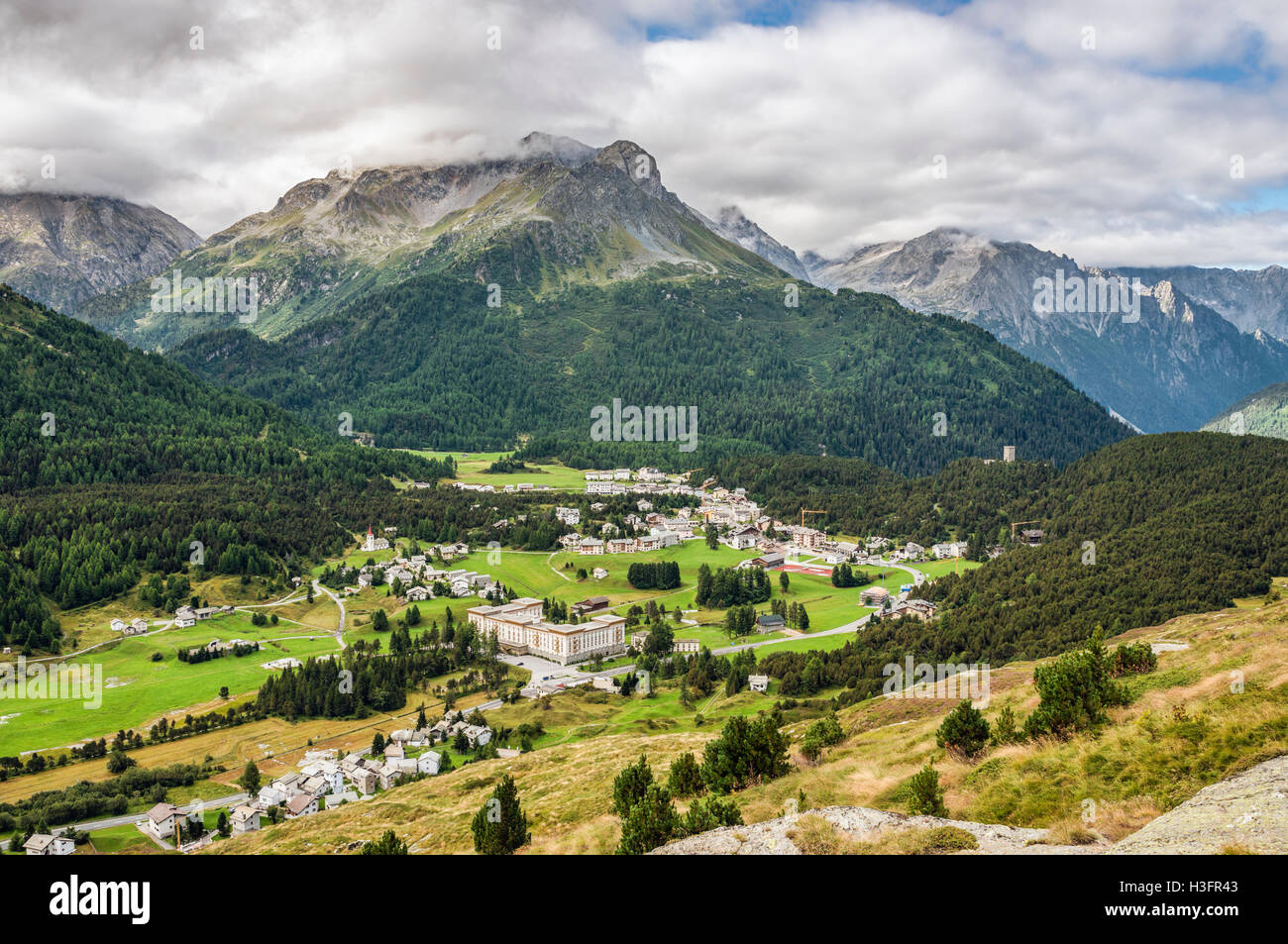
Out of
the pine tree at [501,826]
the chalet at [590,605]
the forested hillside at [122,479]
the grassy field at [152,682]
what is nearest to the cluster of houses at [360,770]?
the grassy field at [152,682]

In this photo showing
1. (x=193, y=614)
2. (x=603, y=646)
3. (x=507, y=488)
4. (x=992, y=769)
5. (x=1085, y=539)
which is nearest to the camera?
(x=992, y=769)

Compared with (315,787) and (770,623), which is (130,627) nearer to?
(315,787)

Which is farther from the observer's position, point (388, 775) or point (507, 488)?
point (507, 488)

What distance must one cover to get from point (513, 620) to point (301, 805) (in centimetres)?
4725

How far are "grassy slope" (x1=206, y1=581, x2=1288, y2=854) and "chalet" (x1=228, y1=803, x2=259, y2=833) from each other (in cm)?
427

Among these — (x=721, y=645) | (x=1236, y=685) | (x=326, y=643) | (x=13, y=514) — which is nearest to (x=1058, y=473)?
(x=721, y=645)

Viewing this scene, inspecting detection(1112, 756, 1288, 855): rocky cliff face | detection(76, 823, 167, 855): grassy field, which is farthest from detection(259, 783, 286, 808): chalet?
detection(1112, 756, 1288, 855): rocky cliff face

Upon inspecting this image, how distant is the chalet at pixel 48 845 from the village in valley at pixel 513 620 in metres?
0.18

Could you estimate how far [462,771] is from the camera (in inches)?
2429

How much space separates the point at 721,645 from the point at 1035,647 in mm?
34087

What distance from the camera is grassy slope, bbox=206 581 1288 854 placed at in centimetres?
2514

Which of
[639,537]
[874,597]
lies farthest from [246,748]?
[639,537]

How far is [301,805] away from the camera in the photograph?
58.8 m
